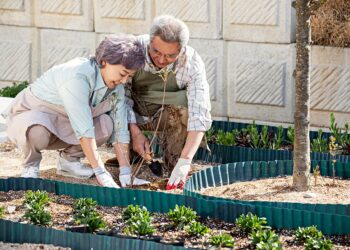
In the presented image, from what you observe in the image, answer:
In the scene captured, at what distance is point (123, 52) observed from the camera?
6531mm

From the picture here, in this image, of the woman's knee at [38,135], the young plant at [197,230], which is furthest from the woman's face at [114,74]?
the young plant at [197,230]

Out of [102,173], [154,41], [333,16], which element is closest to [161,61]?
[154,41]

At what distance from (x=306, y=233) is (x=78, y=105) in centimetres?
175

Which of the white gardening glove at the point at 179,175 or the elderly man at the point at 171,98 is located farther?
the white gardening glove at the point at 179,175

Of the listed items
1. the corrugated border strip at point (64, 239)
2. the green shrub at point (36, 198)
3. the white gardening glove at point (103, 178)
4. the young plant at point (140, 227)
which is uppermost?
the white gardening glove at point (103, 178)

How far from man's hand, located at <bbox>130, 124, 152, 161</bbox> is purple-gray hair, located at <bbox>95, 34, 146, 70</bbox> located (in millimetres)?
668

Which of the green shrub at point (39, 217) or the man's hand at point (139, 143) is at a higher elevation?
the man's hand at point (139, 143)

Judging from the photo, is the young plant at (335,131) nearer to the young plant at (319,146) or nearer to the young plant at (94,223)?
the young plant at (319,146)

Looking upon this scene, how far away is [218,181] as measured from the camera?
714 cm

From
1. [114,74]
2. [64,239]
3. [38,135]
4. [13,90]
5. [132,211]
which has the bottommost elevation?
[64,239]

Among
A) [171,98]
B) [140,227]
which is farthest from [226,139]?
[140,227]

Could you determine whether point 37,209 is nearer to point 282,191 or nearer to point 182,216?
point 182,216

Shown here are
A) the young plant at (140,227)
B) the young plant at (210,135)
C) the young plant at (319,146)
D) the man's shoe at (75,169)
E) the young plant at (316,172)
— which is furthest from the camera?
the young plant at (210,135)

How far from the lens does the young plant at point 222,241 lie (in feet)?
17.9
